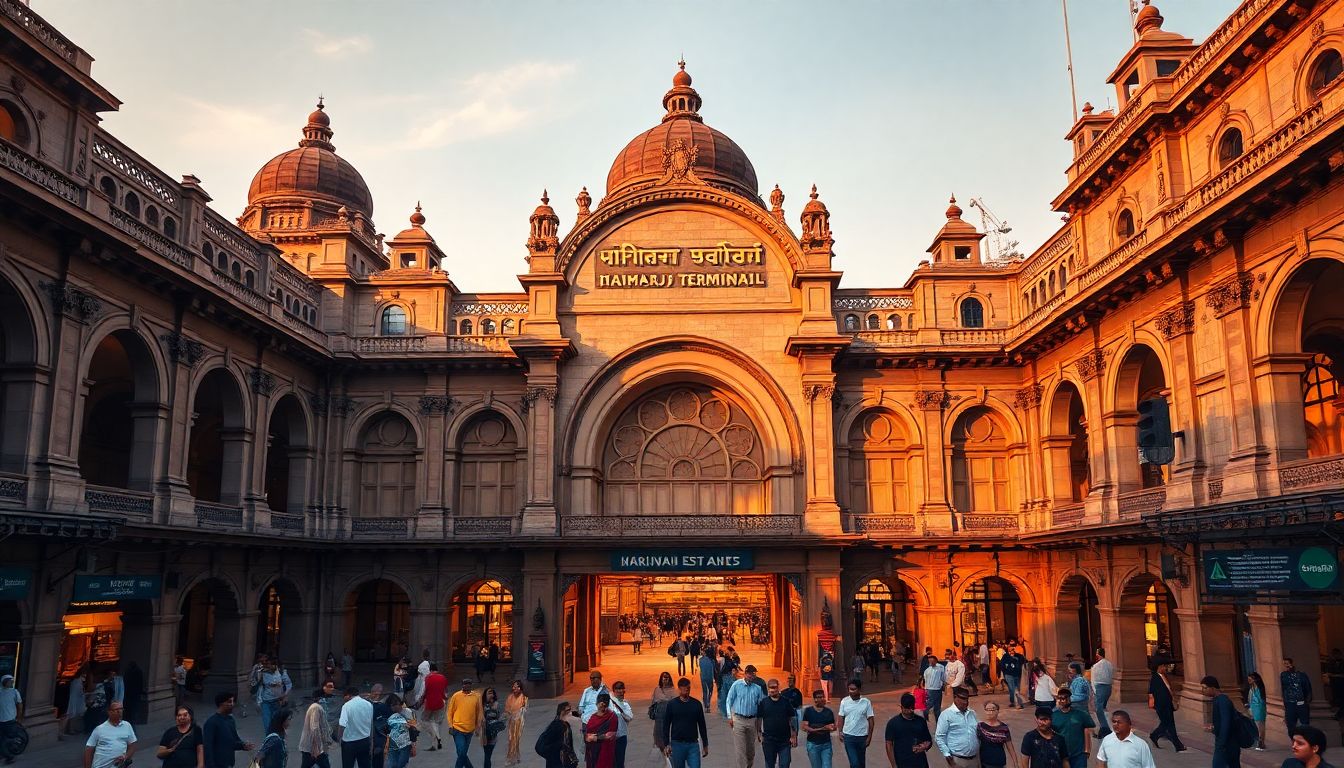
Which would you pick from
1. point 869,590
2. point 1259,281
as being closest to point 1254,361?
point 1259,281

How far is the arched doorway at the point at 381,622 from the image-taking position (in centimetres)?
3603

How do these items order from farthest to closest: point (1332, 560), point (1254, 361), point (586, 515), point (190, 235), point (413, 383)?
point (413, 383) < point (586, 515) < point (190, 235) < point (1254, 361) < point (1332, 560)

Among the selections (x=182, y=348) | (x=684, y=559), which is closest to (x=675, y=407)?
(x=684, y=559)

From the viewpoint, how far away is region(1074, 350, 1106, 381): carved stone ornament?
1091 inches

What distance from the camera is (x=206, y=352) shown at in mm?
27531

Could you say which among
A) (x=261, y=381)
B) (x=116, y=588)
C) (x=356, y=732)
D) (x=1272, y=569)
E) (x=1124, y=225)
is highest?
(x=1124, y=225)

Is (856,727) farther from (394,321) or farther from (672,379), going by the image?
(394,321)

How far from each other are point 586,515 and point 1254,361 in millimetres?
20532

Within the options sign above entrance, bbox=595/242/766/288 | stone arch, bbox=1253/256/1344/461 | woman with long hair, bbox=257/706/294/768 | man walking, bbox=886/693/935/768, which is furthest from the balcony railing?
man walking, bbox=886/693/935/768

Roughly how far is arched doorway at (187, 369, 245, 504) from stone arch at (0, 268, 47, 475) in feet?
21.4

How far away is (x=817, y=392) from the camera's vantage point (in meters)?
33.6

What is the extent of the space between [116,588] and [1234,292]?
27.2m

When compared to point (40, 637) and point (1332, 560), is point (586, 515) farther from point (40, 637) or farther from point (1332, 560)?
point (1332, 560)

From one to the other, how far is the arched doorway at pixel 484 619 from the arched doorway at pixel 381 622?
203 cm
